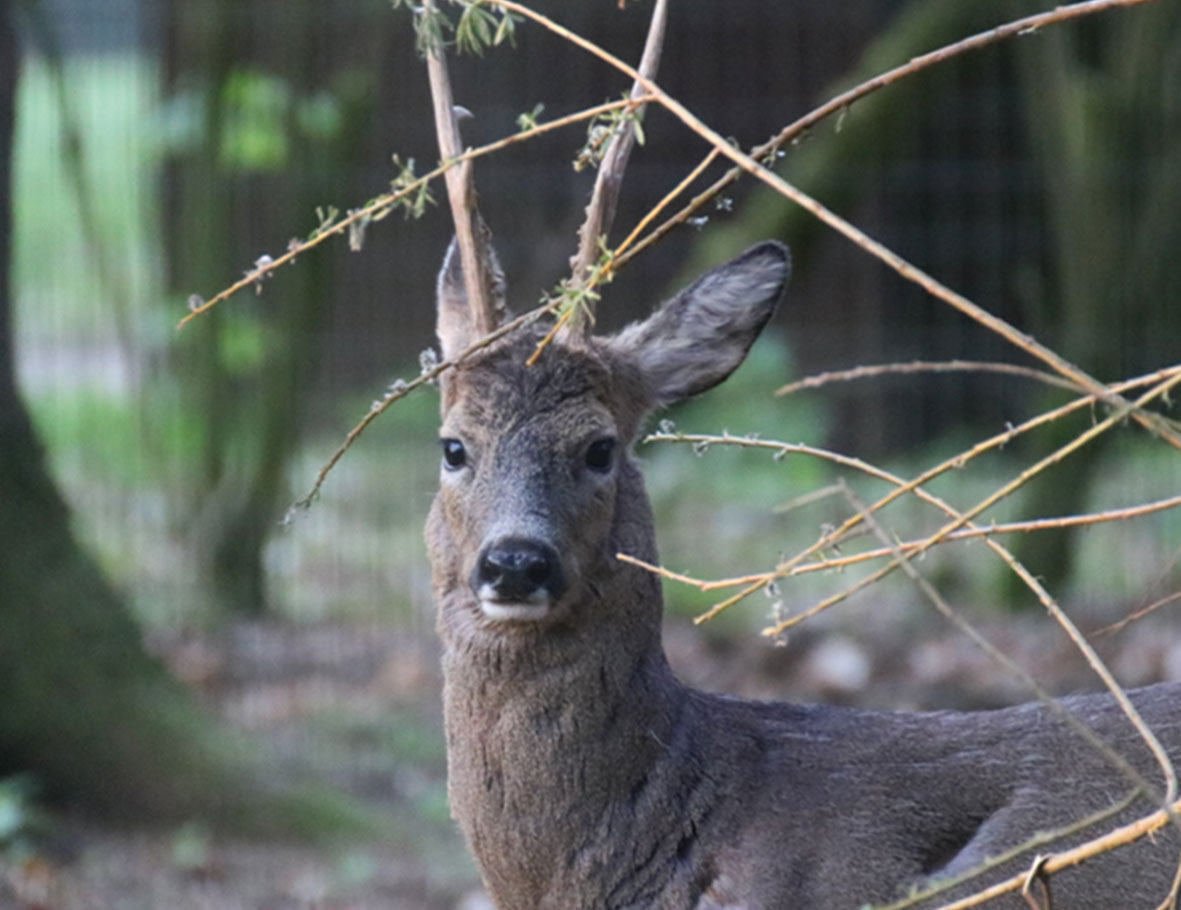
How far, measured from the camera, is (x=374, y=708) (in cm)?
798

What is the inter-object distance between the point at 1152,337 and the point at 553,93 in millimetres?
3899

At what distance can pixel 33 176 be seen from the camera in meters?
12.9

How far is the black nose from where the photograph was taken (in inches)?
135

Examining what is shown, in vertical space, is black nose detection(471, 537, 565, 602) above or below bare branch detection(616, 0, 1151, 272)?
below

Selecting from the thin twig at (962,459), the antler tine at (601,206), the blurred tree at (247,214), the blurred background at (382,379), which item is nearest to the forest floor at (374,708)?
the blurred background at (382,379)

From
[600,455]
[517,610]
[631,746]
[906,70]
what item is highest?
[906,70]

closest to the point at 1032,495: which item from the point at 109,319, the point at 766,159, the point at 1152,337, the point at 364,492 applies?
the point at 1152,337

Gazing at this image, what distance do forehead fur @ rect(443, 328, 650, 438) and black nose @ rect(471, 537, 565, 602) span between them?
332 millimetres

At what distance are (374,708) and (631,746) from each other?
4.55 meters

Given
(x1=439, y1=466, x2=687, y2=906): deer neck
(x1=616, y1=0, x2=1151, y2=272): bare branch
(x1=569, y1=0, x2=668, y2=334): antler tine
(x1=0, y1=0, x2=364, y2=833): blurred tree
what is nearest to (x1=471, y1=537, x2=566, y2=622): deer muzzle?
(x1=439, y1=466, x2=687, y2=906): deer neck

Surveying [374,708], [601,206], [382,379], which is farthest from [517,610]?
[382,379]

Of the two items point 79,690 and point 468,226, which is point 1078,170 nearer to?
point 79,690

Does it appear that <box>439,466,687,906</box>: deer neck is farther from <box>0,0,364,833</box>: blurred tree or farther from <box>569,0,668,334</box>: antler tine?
<box>0,0,364,833</box>: blurred tree

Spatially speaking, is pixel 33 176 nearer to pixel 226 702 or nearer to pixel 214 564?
pixel 214 564
